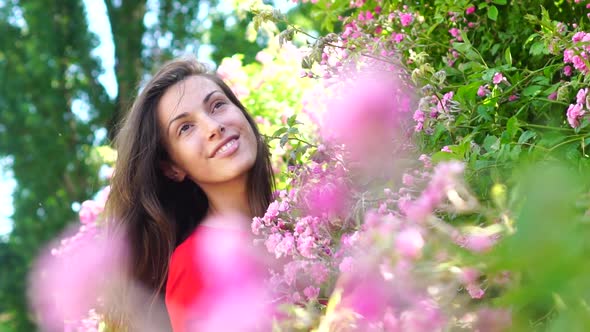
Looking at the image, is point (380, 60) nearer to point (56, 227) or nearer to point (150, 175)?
point (150, 175)

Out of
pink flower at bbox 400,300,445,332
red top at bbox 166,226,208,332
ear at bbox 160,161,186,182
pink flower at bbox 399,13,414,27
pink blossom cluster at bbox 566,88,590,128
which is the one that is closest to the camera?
pink flower at bbox 400,300,445,332

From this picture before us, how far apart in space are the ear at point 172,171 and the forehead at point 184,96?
0.14 metres

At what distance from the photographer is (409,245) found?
0.77m

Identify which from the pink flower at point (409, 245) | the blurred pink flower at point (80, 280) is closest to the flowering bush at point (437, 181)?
the pink flower at point (409, 245)

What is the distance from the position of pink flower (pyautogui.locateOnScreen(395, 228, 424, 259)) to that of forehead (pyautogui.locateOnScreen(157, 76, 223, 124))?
1532 millimetres

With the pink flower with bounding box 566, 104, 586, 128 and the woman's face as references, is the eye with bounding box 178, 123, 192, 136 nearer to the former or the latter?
the woman's face

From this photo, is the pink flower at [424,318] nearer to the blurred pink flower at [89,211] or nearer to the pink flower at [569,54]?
the pink flower at [569,54]

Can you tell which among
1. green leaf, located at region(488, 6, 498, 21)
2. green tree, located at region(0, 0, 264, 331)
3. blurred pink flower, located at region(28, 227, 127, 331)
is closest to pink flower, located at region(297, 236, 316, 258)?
green leaf, located at region(488, 6, 498, 21)

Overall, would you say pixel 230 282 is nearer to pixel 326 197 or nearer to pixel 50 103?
pixel 326 197

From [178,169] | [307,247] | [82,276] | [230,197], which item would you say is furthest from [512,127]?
[82,276]

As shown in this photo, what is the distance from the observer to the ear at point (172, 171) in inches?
92.7

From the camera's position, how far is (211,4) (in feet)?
31.4

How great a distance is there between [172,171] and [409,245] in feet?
5.51

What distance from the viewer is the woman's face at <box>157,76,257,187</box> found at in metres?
2.17
